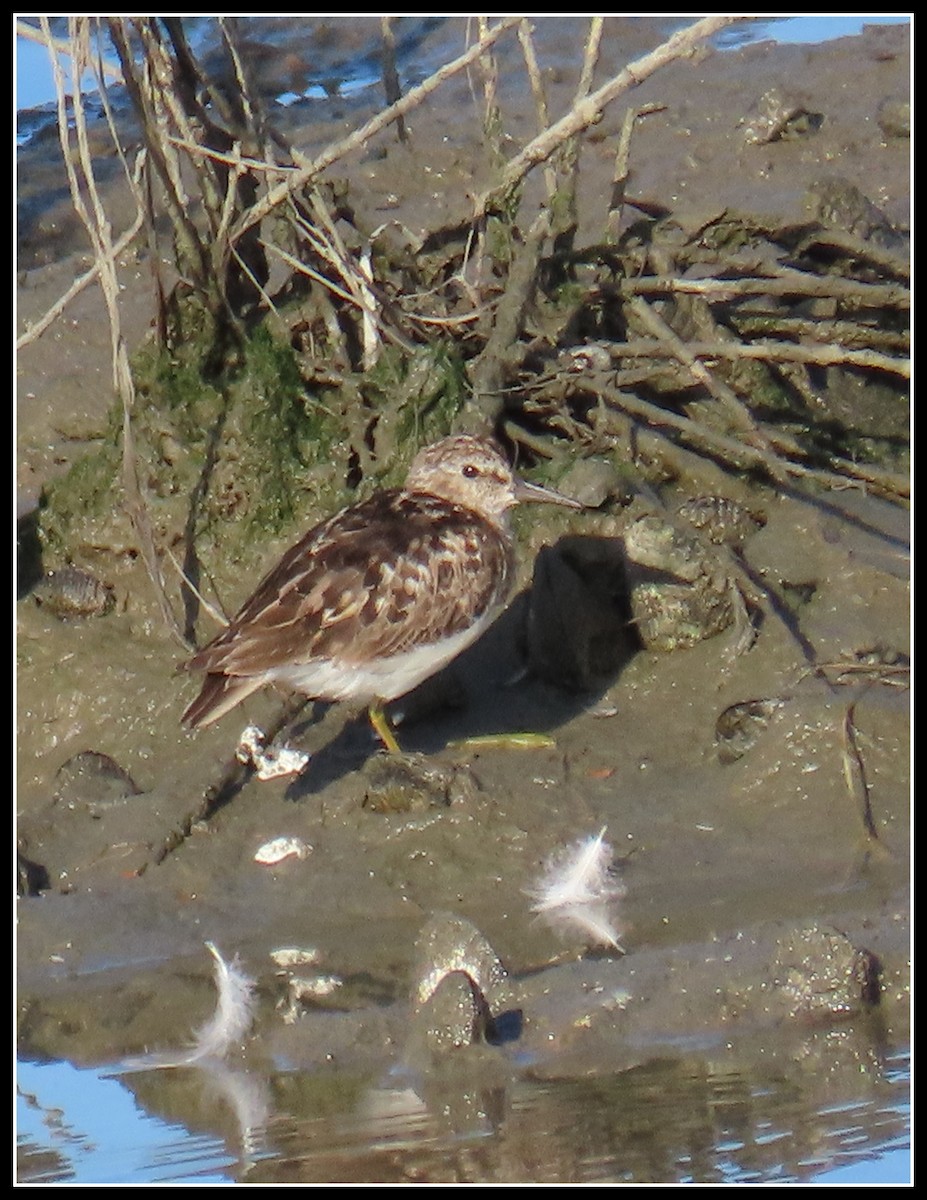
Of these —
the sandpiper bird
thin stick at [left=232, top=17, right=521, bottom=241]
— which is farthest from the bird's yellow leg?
thin stick at [left=232, top=17, right=521, bottom=241]

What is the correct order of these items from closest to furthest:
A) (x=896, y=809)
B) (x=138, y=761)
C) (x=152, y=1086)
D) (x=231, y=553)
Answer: (x=152, y=1086)
(x=896, y=809)
(x=138, y=761)
(x=231, y=553)

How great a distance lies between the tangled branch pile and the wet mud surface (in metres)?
0.36

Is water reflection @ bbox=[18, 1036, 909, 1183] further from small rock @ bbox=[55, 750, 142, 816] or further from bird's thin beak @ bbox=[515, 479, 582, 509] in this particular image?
bird's thin beak @ bbox=[515, 479, 582, 509]

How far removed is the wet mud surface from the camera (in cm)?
500

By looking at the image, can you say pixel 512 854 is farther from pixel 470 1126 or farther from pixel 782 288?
pixel 782 288

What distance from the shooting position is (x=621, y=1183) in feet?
14.5

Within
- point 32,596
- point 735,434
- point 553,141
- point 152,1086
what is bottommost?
point 152,1086

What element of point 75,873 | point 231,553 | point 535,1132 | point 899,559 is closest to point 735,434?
point 899,559

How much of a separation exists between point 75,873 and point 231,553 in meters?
1.59

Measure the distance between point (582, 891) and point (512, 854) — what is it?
0.34 m

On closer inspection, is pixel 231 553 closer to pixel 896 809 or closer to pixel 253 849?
pixel 253 849

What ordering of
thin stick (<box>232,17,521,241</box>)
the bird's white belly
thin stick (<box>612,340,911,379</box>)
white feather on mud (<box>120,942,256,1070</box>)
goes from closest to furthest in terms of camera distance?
1. white feather on mud (<box>120,942,256,1070</box>)
2. thin stick (<box>232,17,521,241</box>)
3. the bird's white belly
4. thin stick (<box>612,340,911,379</box>)

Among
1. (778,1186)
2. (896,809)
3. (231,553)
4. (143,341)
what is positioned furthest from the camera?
(143,341)

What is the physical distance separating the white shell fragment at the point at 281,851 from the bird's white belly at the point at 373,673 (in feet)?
1.70
